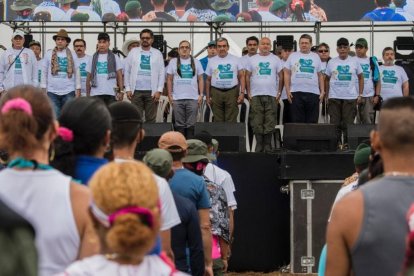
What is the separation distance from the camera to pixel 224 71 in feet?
58.7

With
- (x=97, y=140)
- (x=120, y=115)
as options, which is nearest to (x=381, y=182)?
(x=97, y=140)

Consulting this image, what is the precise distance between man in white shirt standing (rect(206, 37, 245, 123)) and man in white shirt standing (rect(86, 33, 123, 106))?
1.50 m

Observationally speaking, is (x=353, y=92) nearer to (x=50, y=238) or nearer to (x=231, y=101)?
(x=231, y=101)

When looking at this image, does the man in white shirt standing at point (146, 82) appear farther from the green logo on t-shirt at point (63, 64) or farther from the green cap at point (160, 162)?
the green cap at point (160, 162)

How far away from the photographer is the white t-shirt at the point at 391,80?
60.0 ft

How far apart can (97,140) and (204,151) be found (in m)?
3.97

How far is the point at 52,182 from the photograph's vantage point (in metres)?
3.98

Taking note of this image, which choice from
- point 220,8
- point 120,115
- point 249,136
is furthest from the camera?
point 220,8

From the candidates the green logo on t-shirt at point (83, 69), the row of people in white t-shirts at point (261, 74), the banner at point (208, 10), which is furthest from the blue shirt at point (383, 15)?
the green logo on t-shirt at point (83, 69)

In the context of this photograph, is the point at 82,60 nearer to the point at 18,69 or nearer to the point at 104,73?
the point at 104,73

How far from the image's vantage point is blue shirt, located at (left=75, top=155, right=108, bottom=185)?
4426mm

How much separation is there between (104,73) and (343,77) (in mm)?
3935

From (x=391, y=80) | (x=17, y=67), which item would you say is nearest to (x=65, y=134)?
(x=17, y=67)

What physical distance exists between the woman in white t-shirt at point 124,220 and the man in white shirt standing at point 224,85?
14.2m
